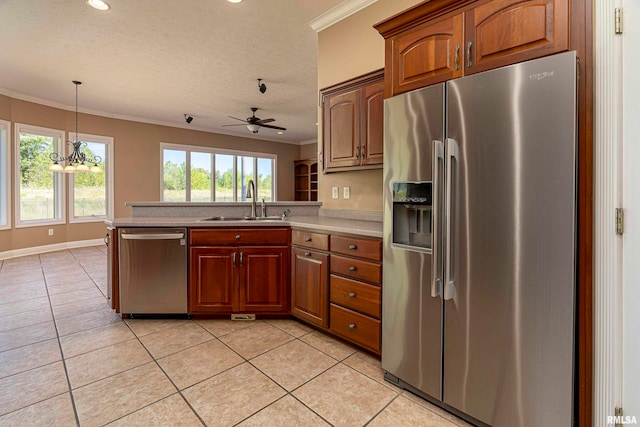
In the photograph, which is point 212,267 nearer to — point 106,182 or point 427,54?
point 427,54

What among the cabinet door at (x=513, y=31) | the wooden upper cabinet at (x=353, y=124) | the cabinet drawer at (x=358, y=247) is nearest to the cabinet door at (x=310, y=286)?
the cabinet drawer at (x=358, y=247)

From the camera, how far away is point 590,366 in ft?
4.06

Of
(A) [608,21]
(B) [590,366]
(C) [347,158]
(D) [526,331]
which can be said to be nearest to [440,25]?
(A) [608,21]

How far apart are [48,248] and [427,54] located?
7391mm

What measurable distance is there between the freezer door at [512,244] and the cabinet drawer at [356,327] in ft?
1.85

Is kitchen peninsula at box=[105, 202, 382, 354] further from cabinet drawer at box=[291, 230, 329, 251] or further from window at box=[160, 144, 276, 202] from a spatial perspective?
window at box=[160, 144, 276, 202]

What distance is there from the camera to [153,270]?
270 centimetres

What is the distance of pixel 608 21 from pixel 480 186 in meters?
0.81

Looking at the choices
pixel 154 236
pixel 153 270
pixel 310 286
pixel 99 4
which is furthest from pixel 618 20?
pixel 99 4

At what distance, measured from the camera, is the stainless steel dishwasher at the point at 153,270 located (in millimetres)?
2672

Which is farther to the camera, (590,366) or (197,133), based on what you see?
(197,133)

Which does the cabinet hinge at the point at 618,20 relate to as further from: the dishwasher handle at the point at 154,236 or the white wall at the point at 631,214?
the dishwasher handle at the point at 154,236

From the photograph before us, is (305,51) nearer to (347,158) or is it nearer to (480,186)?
(347,158)

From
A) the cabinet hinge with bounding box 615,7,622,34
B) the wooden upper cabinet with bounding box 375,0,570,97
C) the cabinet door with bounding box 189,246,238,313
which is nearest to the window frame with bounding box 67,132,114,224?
the cabinet door with bounding box 189,246,238,313
